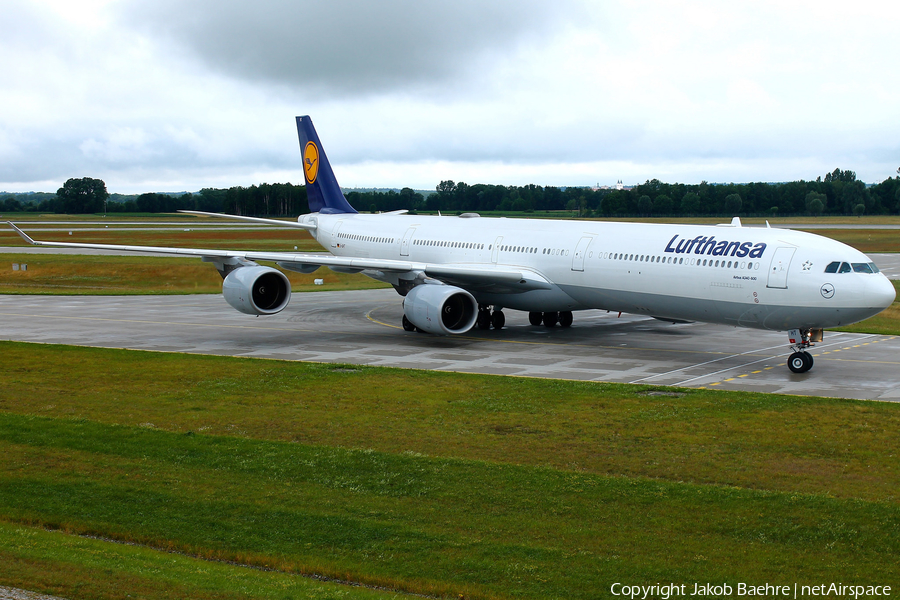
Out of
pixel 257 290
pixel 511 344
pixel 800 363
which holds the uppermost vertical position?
pixel 257 290

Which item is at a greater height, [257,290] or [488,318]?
[257,290]

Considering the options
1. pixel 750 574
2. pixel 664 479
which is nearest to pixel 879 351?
pixel 664 479

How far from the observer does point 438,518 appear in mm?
12227

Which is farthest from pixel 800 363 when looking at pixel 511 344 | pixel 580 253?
pixel 511 344

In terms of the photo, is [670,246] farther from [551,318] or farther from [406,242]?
[406,242]

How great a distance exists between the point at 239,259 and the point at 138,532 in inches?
774

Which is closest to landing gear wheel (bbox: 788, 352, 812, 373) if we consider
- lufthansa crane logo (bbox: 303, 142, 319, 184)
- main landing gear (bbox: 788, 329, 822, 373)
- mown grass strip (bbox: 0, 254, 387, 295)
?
main landing gear (bbox: 788, 329, 822, 373)

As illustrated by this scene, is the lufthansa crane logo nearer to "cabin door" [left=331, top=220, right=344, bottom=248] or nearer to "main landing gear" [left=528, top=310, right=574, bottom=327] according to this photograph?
"cabin door" [left=331, top=220, right=344, bottom=248]

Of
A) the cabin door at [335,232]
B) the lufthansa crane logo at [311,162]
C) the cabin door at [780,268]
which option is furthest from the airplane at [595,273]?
the lufthansa crane logo at [311,162]

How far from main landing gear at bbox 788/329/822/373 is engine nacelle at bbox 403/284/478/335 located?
9.90 meters

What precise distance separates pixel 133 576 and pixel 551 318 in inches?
972

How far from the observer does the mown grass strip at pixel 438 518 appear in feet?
34.7

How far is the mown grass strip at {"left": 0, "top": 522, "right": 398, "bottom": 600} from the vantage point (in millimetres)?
9344

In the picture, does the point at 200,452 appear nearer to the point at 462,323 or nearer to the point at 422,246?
the point at 462,323
